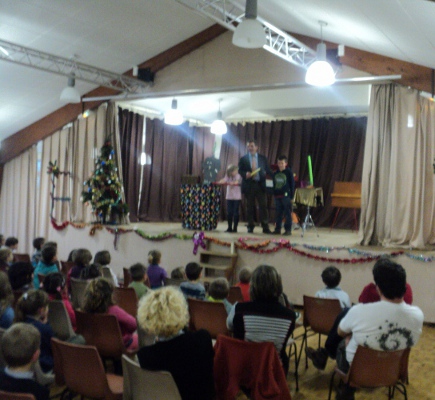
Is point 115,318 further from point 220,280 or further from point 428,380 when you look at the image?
point 428,380

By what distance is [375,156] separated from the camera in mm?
7094

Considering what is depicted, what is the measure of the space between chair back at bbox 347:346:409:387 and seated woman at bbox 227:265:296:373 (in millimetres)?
421

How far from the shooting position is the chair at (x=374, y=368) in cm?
276

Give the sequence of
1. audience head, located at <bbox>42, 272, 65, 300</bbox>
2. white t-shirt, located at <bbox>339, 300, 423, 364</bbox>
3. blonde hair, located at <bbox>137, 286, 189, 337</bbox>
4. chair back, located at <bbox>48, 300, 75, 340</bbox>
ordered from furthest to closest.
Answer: audience head, located at <bbox>42, 272, 65, 300</bbox> < chair back, located at <bbox>48, 300, 75, 340</bbox> < white t-shirt, located at <bbox>339, 300, 423, 364</bbox> < blonde hair, located at <bbox>137, 286, 189, 337</bbox>

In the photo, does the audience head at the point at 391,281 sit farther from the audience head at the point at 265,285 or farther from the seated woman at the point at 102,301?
the seated woman at the point at 102,301

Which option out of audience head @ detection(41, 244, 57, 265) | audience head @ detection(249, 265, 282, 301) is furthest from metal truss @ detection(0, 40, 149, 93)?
audience head @ detection(249, 265, 282, 301)

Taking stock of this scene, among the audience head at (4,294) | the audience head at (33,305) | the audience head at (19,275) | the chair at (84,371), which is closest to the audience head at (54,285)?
the audience head at (4,294)

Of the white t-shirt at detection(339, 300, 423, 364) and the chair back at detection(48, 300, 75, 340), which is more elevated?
the white t-shirt at detection(339, 300, 423, 364)

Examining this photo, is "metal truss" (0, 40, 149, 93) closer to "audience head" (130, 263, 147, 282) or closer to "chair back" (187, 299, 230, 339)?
"audience head" (130, 263, 147, 282)

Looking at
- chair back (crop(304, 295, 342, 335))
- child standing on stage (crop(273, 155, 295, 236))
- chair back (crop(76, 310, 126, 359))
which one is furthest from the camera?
child standing on stage (crop(273, 155, 295, 236))

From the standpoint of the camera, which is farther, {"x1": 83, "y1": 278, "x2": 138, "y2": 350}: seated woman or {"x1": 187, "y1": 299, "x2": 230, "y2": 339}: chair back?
{"x1": 187, "y1": 299, "x2": 230, "y2": 339}: chair back

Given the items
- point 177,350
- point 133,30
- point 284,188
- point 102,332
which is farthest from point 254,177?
point 177,350

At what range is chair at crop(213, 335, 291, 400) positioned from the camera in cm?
253

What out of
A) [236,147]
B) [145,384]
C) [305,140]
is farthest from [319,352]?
[236,147]
